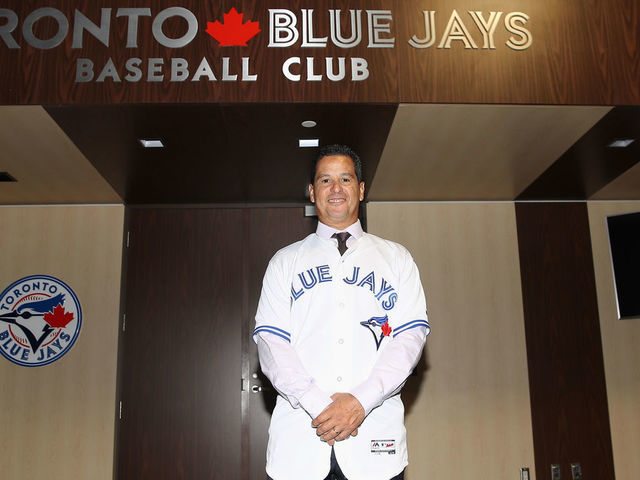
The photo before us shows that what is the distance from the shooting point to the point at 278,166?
3.87m

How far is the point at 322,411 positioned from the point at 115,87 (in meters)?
2.13

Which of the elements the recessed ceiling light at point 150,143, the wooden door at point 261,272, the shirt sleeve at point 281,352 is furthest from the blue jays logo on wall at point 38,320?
the shirt sleeve at point 281,352

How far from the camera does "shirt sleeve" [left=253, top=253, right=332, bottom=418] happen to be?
1601mm

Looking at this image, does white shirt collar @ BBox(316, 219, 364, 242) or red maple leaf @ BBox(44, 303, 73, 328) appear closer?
white shirt collar @ BBox(316, 219, 364, 242)

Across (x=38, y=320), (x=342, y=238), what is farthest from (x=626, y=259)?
(x=38, y=320)

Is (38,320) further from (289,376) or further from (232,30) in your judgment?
(289,376)

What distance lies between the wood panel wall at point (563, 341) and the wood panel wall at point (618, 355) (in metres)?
0.05

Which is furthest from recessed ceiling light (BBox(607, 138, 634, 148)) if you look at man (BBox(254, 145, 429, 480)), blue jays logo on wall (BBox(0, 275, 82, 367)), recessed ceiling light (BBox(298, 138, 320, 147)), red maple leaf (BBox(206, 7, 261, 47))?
blue jays logo on wall (BBox(0, 275, 82, 367))

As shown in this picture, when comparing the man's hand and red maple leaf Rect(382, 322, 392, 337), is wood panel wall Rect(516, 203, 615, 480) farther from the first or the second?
the man's hand

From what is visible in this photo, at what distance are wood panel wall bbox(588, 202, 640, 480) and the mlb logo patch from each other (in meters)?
3.38

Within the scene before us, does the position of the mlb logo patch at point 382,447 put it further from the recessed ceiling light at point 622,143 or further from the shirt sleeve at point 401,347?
the recessed ceiling light at point 622,143

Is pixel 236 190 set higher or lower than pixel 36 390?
higher

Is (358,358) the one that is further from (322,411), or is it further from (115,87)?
(115,87)

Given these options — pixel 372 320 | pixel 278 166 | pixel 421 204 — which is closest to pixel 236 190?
pixel 278 166
